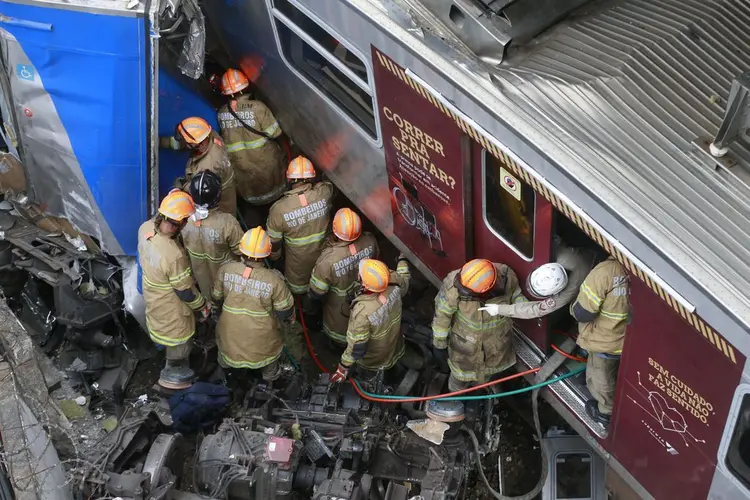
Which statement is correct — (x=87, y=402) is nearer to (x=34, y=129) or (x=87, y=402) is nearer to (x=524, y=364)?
(x=34, y=129)

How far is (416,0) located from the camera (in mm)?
5242

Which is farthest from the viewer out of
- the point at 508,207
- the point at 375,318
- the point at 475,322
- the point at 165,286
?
the point at 165,286

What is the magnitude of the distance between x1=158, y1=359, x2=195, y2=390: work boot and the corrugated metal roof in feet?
10.2

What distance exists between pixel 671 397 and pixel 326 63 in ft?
10.4

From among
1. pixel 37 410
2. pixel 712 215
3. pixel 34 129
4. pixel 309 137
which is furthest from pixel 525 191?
pixel 34 129

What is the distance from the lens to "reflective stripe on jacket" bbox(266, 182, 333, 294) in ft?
20.7

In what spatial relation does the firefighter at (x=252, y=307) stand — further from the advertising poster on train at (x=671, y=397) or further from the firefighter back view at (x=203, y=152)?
the advertising poster on train at (x=671, y=397)

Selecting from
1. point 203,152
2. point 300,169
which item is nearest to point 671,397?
point 300,169

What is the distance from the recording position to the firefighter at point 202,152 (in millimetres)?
6582

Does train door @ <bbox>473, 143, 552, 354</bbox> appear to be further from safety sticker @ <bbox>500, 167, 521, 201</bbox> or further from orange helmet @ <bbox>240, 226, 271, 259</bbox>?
orange helmet @ <bbox>240, 226, 271, 259</bbox>

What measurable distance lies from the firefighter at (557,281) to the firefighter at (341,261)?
4.32ft

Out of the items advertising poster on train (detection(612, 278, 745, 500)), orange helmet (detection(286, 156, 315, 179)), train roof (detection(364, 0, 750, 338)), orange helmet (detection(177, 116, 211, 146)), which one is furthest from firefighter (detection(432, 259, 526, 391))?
orange helmet (detection(177, 116, 211, 146))

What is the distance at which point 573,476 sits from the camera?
18.9 ft

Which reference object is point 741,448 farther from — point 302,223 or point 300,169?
point 300,169
